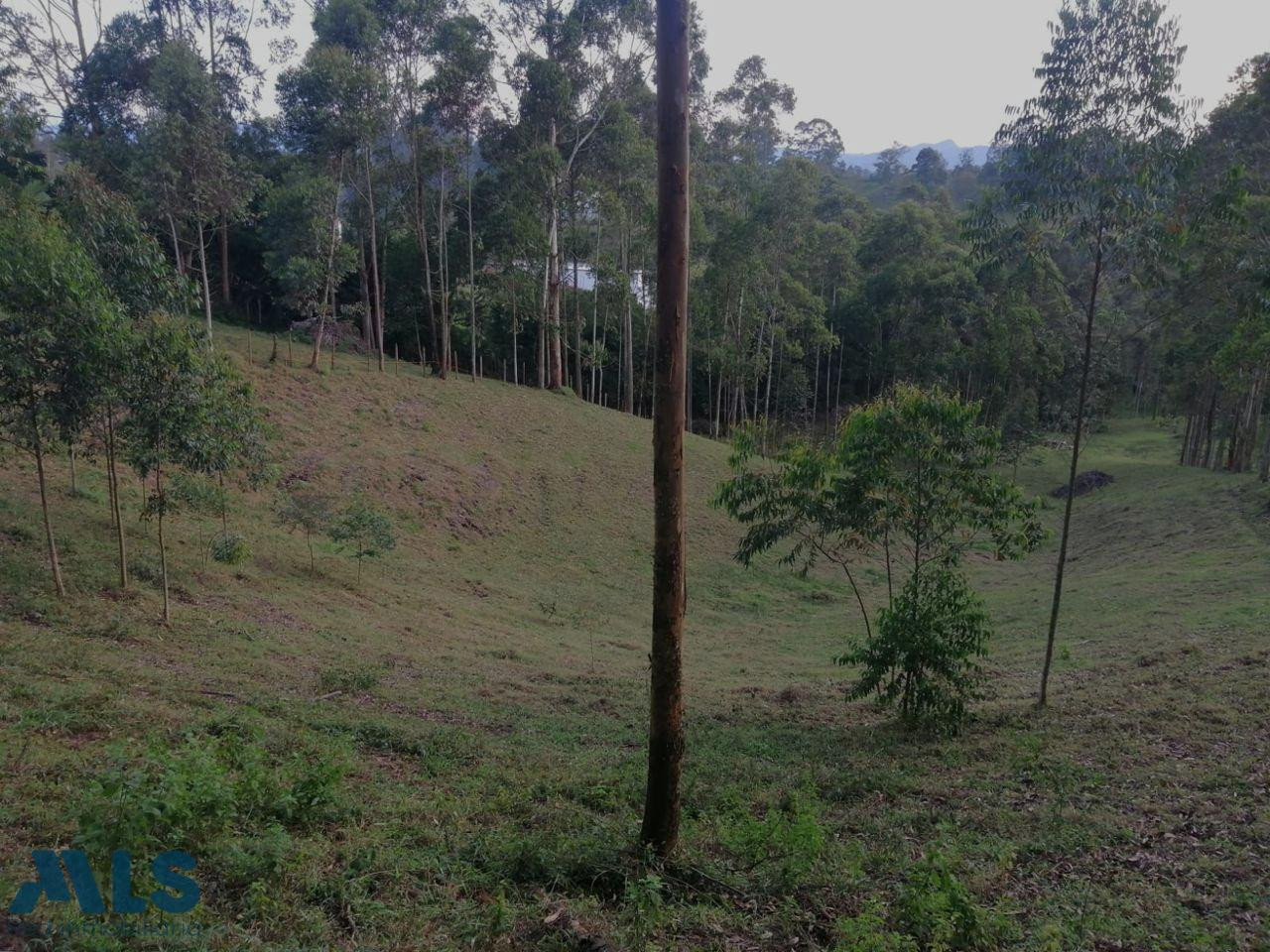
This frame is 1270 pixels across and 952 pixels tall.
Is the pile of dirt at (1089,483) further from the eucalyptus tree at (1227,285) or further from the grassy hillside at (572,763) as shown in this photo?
the grassy hillside at (572,763)

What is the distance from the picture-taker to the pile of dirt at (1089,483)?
37.8m

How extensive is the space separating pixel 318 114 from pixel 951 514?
2869cm

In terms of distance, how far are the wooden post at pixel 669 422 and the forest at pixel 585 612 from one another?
0.04m

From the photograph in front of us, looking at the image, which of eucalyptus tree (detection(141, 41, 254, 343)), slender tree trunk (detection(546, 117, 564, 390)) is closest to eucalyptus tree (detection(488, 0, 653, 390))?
slender tree trunk (detection(546, 117, 564, 390))

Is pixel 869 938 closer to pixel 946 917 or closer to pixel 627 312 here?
pixel 946 917

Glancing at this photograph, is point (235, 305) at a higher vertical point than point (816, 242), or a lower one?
lower

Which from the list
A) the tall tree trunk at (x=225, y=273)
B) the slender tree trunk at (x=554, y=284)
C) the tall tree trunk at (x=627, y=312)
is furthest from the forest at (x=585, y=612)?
the tall tree trunk at (x=627, y=312)

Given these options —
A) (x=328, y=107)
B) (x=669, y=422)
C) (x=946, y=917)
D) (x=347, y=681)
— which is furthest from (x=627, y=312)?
(x=946, y=917)

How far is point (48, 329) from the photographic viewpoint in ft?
31.0

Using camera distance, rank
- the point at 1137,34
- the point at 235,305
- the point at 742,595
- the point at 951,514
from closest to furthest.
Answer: the point at 1137,34
the point at 951,514
the point at 742,595
the point at 235,305

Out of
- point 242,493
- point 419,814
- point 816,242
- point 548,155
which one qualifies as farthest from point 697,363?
point 419,814

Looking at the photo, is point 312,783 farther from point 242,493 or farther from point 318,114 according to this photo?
point 318,114

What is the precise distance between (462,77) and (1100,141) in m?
29.8

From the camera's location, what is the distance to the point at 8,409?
10.0 meters
